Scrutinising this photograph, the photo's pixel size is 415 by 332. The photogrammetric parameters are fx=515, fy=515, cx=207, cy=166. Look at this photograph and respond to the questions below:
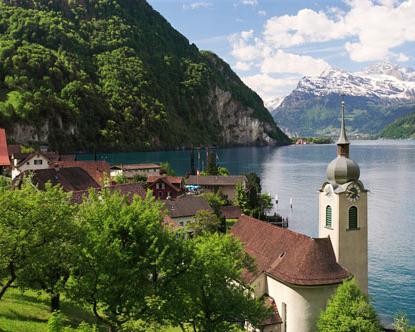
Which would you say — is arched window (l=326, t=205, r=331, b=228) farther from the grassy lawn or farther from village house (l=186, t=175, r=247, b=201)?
village house (l=186, t=175, r=247, b=201)

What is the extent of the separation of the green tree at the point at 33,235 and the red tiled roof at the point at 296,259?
1716 centimetres

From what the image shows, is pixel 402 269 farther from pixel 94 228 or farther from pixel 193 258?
pixel 94 228

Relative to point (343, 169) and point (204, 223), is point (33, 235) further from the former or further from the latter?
point (204, 223)

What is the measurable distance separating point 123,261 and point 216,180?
9052 centimetres

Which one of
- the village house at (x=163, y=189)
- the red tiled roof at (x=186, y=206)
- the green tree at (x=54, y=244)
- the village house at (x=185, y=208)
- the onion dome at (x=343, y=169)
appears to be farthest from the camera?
the village house at (x=163, y=189)

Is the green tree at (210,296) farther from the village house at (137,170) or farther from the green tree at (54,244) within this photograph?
the village house at (137,170)

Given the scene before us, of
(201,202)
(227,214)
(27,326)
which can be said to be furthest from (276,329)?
(227,214)

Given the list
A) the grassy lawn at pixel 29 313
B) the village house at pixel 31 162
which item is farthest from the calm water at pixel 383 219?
the village house at pixel 31 162

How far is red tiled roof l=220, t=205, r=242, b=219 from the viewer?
84.5m

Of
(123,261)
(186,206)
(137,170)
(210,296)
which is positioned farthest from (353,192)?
(137,170)

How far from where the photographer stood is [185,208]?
7481cm

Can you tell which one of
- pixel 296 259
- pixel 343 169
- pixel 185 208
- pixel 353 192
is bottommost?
pixel 185 208

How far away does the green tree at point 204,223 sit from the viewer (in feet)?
222

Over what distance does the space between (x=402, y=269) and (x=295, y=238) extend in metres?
29.7
